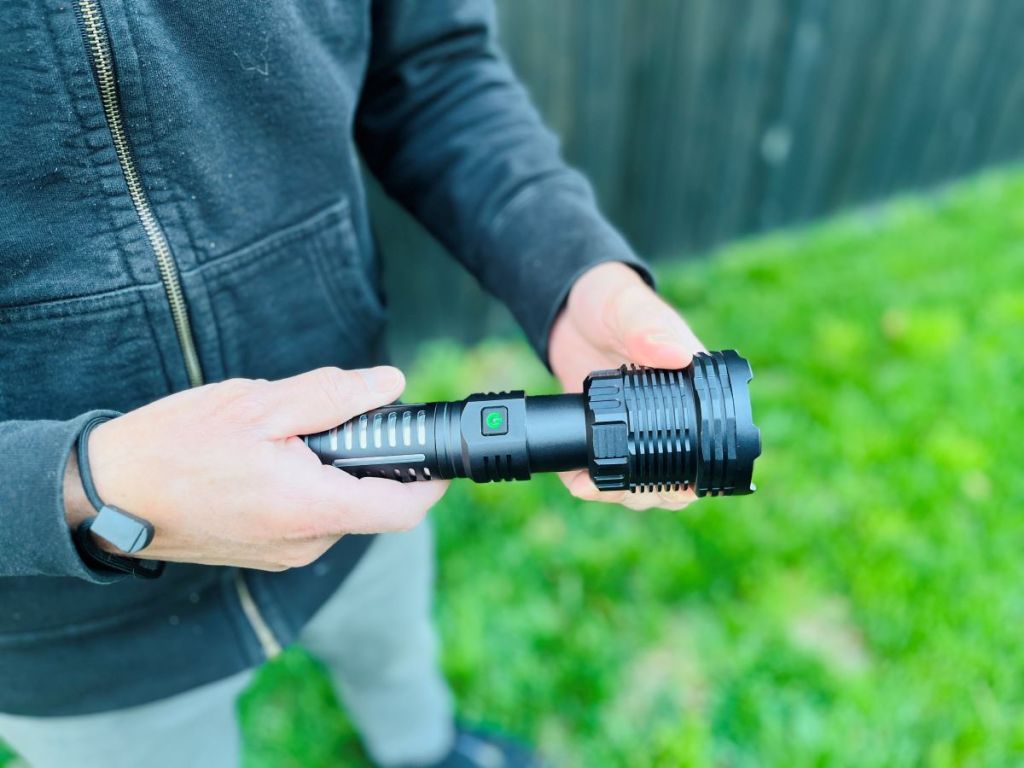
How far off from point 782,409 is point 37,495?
2225 millimetres

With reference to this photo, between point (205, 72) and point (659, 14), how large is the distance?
219 centimetres

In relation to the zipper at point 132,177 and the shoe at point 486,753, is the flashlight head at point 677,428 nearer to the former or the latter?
the zipper at point 132,177

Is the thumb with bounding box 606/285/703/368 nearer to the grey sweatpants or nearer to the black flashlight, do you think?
the black flashlight

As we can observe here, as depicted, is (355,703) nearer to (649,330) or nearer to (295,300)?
(295,300)

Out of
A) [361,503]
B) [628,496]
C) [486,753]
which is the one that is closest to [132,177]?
[361,503]

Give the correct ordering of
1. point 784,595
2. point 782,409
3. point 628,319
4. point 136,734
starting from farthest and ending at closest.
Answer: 1. point 782,409
2. point 784,595
3. point 136,734
4. point 628,319

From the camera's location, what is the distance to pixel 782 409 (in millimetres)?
2600

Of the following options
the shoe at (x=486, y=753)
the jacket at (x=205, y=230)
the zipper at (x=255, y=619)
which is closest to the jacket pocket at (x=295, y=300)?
the jacket at (x=205, y=230)

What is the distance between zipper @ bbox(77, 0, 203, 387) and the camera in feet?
2.72

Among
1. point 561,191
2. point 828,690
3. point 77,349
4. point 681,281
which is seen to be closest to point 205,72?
point 77,349

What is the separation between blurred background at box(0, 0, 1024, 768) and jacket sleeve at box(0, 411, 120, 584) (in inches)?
51.9

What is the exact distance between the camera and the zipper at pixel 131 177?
2.72 ft

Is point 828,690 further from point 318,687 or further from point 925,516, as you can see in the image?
point 318,687

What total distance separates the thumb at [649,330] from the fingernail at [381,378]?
295mm
